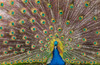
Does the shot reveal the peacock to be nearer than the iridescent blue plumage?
Yes

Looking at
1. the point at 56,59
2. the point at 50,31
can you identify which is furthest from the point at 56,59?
the point at 50,31

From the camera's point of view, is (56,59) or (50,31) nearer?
(50,31)

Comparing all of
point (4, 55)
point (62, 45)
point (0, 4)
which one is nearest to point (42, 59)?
point (62, 45)

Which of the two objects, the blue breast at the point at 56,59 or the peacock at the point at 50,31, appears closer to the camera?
the peacock at the point at 50,31

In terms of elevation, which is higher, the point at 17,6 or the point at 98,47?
the point at 17,6

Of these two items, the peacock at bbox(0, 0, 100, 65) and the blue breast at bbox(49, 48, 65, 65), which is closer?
the peacock at bbox(0, 0, 100, 65)

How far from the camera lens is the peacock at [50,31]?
1551 mm

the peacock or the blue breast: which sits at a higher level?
the peacock

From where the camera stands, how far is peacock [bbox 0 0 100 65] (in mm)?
1551

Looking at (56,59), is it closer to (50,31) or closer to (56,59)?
(56,59)

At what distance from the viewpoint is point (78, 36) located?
5.86 feet

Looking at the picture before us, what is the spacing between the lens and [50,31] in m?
1.76

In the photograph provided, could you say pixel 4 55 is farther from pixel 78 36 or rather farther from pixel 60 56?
pixel 78 36

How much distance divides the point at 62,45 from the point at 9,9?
3.75 feet
